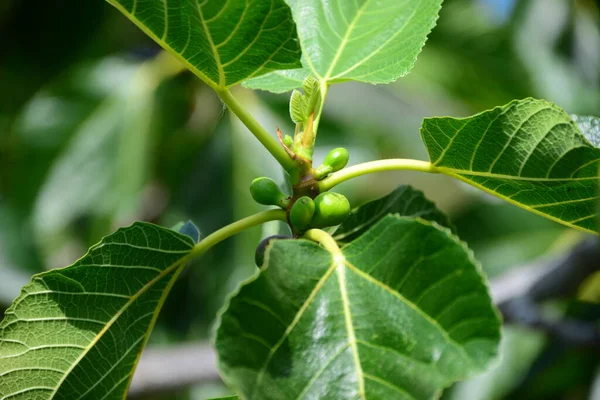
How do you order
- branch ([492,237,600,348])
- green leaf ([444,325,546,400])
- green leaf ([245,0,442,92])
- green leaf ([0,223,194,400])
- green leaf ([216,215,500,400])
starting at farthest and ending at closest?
green leaf ([444,325,546,400]) < branch ([492,237,600,348]) < green leaf ([245,0,442,92]) < green leaf ([0,223,194,400]) < green leaf ([216,215,500,400])

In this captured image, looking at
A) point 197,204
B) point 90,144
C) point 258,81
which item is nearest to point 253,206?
point 197,204

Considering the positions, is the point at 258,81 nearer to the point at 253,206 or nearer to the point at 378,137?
the point at 253,206

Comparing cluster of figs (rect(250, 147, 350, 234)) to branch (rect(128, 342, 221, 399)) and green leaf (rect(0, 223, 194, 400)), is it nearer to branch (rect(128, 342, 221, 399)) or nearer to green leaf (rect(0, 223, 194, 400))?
green leaf (rect(0, 223, 194, 400))

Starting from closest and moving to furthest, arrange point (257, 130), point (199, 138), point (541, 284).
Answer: point (257, 130) < point (541, 284) < point (199, 138)

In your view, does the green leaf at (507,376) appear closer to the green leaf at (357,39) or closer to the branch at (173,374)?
the branch at (173,374)

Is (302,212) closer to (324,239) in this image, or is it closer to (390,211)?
(324,239)

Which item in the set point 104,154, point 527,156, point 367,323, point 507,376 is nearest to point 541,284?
point 507,376

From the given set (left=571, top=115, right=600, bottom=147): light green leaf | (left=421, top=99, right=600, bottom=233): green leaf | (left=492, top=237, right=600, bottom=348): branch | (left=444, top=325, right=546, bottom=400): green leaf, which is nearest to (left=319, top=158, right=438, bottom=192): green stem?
(left=421, top=99, right=600, bottom=233): green leaf
